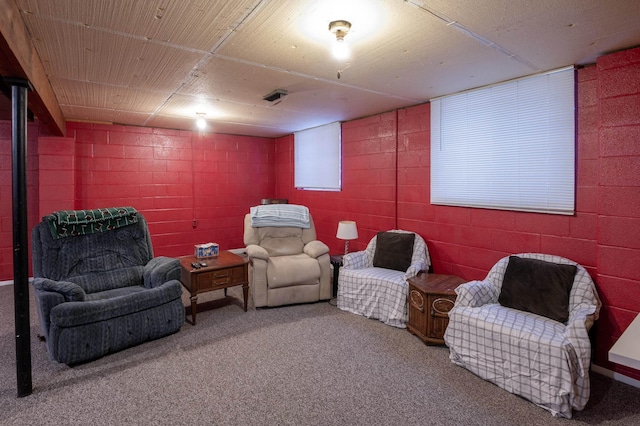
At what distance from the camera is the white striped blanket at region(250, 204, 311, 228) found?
14.2 ft

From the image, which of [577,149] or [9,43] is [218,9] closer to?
[9,43]

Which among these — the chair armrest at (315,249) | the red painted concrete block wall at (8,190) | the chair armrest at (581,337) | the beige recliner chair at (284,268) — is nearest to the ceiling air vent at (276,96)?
the beige recliner chair at (284,268)

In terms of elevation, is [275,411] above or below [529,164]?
below

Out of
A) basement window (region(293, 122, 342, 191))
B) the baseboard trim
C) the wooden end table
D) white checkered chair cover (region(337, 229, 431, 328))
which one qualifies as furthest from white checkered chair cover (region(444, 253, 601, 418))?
basement window (region(293, 122, 342, 191))

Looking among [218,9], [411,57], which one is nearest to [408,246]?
[411,57]

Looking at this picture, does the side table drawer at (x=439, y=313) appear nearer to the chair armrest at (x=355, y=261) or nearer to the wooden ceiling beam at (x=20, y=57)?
the chair armrest at (x=355, y=261)

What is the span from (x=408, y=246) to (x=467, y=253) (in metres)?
0.58

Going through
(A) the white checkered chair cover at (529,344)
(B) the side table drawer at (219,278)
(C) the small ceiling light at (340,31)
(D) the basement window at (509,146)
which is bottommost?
(A) the white checkered chair cover at (529,344)

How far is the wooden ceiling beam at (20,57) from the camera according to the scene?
1.66m

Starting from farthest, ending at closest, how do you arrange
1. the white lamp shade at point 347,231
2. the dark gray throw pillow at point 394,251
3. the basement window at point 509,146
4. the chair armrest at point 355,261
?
the white lamp shade at point 347,231
the chair armrest at point 355,261
the dark gray throw pillow at point 394,251
the basement window at point 509,146

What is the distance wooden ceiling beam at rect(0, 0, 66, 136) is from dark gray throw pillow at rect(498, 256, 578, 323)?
3.42 metres

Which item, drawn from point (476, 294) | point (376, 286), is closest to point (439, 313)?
point (476, 294)

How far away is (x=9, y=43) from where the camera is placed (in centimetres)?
170

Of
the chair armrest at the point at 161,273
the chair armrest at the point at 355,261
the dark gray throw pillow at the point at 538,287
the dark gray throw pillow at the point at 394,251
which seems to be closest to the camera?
the dark gray throw pillow at the point at 538,287
